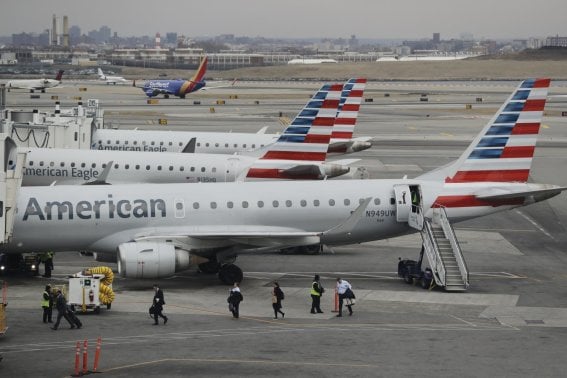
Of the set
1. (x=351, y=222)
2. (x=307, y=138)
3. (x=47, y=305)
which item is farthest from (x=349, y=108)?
(x=47, y=305)

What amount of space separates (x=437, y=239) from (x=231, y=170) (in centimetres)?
2089

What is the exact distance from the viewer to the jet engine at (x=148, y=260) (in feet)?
155

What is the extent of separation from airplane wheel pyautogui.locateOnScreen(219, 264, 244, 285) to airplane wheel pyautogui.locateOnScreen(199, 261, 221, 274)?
4.23ft

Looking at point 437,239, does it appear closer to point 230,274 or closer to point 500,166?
point 500,166

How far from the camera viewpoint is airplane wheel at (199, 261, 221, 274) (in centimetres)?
5088

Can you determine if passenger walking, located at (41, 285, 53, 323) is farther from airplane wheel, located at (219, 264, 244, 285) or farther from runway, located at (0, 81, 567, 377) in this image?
airplane wheel, located at (219, 264, 244, 285)

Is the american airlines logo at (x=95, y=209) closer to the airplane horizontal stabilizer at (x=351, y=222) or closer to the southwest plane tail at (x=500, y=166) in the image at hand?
the airplane horizontal stabilizer at (x=351, y=222)

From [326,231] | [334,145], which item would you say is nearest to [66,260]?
[326,231]

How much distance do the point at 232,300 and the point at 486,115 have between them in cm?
11662

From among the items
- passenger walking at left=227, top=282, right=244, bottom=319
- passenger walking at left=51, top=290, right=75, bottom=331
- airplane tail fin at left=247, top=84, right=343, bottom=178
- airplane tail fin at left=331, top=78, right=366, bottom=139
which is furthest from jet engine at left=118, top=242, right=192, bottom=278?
airplane tail fin at left=331, top=78, right=366, bottom=139

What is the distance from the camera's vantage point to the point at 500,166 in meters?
53.0

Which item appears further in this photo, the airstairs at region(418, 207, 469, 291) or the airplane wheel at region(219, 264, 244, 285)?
the airplane wheel at region(219, 264, 244, 285)

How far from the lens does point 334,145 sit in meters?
87.1

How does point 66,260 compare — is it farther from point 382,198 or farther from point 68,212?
point 382,198
